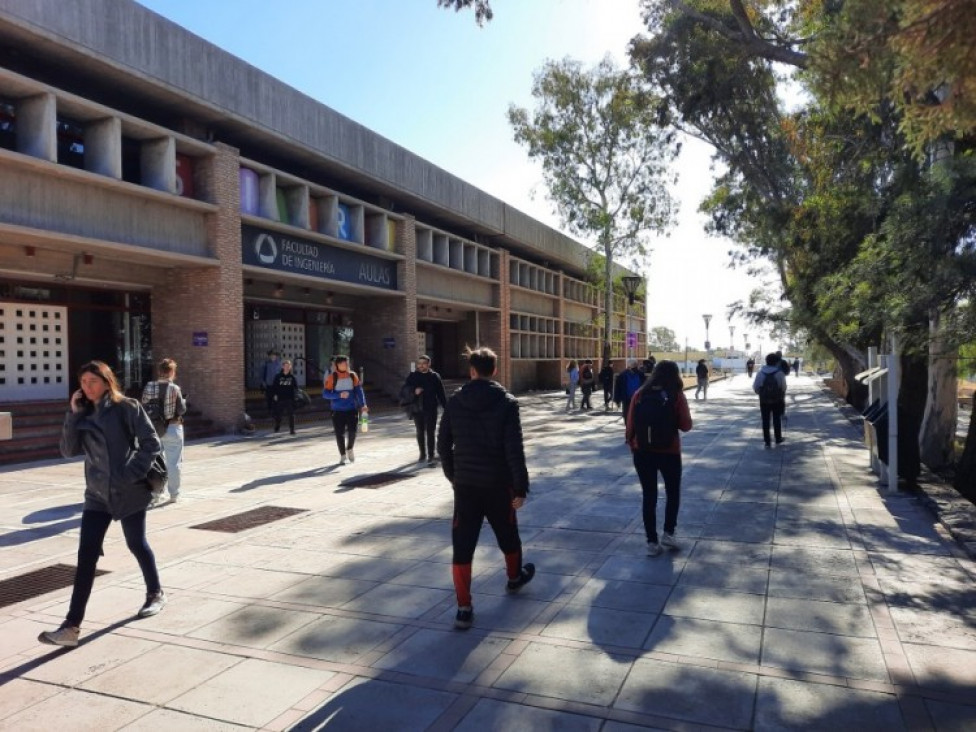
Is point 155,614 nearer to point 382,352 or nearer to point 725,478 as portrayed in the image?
point 725,478

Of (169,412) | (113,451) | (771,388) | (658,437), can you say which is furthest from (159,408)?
A: (771,388)

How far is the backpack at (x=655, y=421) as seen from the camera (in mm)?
5934

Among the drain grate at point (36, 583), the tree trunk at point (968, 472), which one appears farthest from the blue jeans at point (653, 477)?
the tree trunk at point (968, 472)

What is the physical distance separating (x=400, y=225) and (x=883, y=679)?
66.5 ft

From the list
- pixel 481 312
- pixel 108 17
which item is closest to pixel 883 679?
pixel 108 17

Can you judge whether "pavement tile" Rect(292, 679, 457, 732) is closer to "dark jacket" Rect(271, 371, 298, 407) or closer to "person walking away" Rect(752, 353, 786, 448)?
"person walking away" Rect(752, 353, 786, 448)

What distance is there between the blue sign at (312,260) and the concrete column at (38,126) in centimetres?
475

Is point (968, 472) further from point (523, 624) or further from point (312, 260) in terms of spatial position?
point (312, 260)

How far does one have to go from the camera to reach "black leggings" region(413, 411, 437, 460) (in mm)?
11180

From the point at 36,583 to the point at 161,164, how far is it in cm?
1068

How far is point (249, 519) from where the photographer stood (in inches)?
299

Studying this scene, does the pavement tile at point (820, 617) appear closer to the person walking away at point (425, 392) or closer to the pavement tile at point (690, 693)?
the pavement tile at point (690, 693)

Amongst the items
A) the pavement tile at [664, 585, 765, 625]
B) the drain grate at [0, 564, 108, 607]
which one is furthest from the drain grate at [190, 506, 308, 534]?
the pavement tile at [664, 585, 765, 625]

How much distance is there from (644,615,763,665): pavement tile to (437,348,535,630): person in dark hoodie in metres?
1.15
